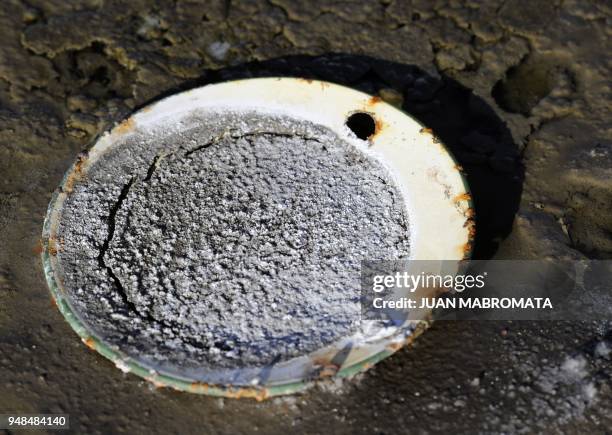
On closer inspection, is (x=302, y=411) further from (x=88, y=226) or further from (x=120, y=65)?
(x=120, y=65)

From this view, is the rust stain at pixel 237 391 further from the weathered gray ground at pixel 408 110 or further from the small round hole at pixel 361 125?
the small round hole at pixel 361 125

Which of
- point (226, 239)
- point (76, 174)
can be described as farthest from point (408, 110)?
point (76, 174)

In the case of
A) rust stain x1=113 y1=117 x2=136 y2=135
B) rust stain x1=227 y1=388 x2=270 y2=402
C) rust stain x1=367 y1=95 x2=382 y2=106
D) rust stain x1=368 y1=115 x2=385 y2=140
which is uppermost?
rust stain x1=367 y1=95 x2=382 y2=106

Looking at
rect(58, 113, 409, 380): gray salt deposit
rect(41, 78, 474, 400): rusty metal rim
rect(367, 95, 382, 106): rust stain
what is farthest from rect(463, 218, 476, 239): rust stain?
rect(367, 95, 382, 106): rust stain

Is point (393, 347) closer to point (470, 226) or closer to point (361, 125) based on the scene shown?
point (470, 226)

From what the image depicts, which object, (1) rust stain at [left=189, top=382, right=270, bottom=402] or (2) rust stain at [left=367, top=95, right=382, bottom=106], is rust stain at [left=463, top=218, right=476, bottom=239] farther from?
(1) rust stain at [left=189, top=382, right=270, bottom=402]

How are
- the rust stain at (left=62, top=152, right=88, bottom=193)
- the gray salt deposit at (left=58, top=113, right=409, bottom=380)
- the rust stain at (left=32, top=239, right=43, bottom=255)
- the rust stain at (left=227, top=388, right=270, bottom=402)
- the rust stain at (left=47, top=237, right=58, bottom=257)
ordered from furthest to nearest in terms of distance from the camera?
the rust stain at (left=32, top=239, right=43, bottom=255)
the rust stain at (left=62, top=152, right=88, bottom=193)
the rust stain at (left=47, top=237, right=58, bottom=257)
the gray salt deposit at (left=58, top=113, right=409, bottom=380)
the rust stain at (left=227, top=388, right=270, bottom=402)

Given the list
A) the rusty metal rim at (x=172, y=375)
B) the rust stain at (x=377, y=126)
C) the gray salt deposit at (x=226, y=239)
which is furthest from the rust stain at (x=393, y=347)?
the rust stain at (x=377, y=126)
